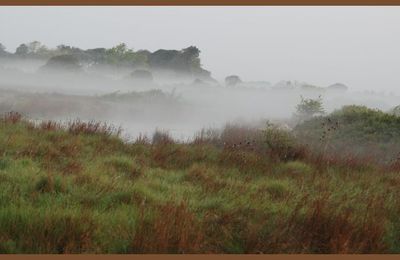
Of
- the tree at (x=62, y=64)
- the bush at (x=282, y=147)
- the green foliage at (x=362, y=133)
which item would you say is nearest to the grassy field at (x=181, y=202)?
the bush at (x=282, y=147)

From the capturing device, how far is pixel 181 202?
15.6 feet

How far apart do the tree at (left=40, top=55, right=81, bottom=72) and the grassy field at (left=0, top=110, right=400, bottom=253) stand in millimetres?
53171

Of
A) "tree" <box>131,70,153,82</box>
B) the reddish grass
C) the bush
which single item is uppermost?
"tree" <box>131,70,153,82</box>

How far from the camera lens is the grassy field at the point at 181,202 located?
4125 millimetres

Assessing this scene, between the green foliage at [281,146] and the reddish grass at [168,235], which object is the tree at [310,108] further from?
the reddish grass at [168,235]

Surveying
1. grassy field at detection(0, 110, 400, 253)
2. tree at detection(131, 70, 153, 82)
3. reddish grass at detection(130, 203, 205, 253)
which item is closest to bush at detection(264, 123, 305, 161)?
grassy field at detection(0, 110, 400, 253)

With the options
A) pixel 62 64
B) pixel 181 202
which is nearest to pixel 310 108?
pixel 181 202

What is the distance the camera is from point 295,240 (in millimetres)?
4555

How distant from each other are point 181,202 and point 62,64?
60043 millimetres

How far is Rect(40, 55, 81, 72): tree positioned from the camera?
196 ft

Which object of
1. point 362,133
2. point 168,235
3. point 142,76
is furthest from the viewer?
point 142,76

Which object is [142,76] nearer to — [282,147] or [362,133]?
[362,133]

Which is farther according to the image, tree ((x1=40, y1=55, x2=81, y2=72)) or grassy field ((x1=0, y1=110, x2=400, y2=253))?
tree ((x1=40, y1=55, x2=81, y2=72))

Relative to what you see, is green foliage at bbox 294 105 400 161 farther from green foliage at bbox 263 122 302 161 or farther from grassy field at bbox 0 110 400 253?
grassy field at bbox 0 110 400 253
